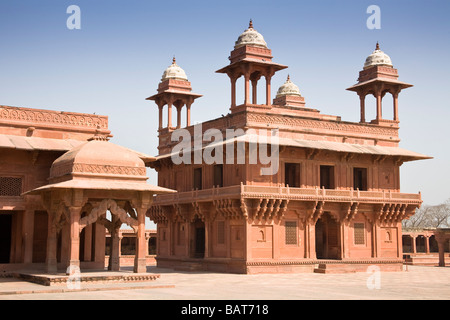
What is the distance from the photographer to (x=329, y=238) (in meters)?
37.0

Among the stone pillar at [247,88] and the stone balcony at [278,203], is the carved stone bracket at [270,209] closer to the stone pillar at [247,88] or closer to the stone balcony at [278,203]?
the stone balcony at [278,203]

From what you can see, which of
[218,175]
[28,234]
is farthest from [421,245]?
[28,234]

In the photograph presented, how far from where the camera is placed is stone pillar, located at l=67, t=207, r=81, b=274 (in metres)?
21.6

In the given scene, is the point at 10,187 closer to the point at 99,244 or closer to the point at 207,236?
the point at 99,244

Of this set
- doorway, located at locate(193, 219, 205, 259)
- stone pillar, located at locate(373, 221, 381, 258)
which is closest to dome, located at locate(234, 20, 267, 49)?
doorway, located at locate(193, 219, 205, 259)

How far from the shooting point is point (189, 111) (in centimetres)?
4288

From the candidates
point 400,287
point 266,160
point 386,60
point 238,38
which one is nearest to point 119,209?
point 400,287

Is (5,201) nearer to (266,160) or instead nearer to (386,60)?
(266,160)

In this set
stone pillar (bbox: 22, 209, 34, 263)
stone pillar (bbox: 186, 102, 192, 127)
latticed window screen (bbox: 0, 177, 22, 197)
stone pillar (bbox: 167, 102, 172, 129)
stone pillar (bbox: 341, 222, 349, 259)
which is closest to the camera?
stone pillar (bbox: 22, 209, 34, 263)

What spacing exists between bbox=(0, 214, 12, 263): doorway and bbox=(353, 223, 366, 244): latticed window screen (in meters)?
19.3

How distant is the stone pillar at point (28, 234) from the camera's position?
78.7 ft

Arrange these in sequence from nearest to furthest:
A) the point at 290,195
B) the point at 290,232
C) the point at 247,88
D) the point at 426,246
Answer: the point at 290,195 → the point at 290,232 → the point at 247,88 → the point at 426,246

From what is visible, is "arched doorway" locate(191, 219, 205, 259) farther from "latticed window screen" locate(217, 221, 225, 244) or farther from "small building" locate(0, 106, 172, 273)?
"small building" locate(0, 106, 172, 273)

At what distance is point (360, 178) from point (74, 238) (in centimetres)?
2099
